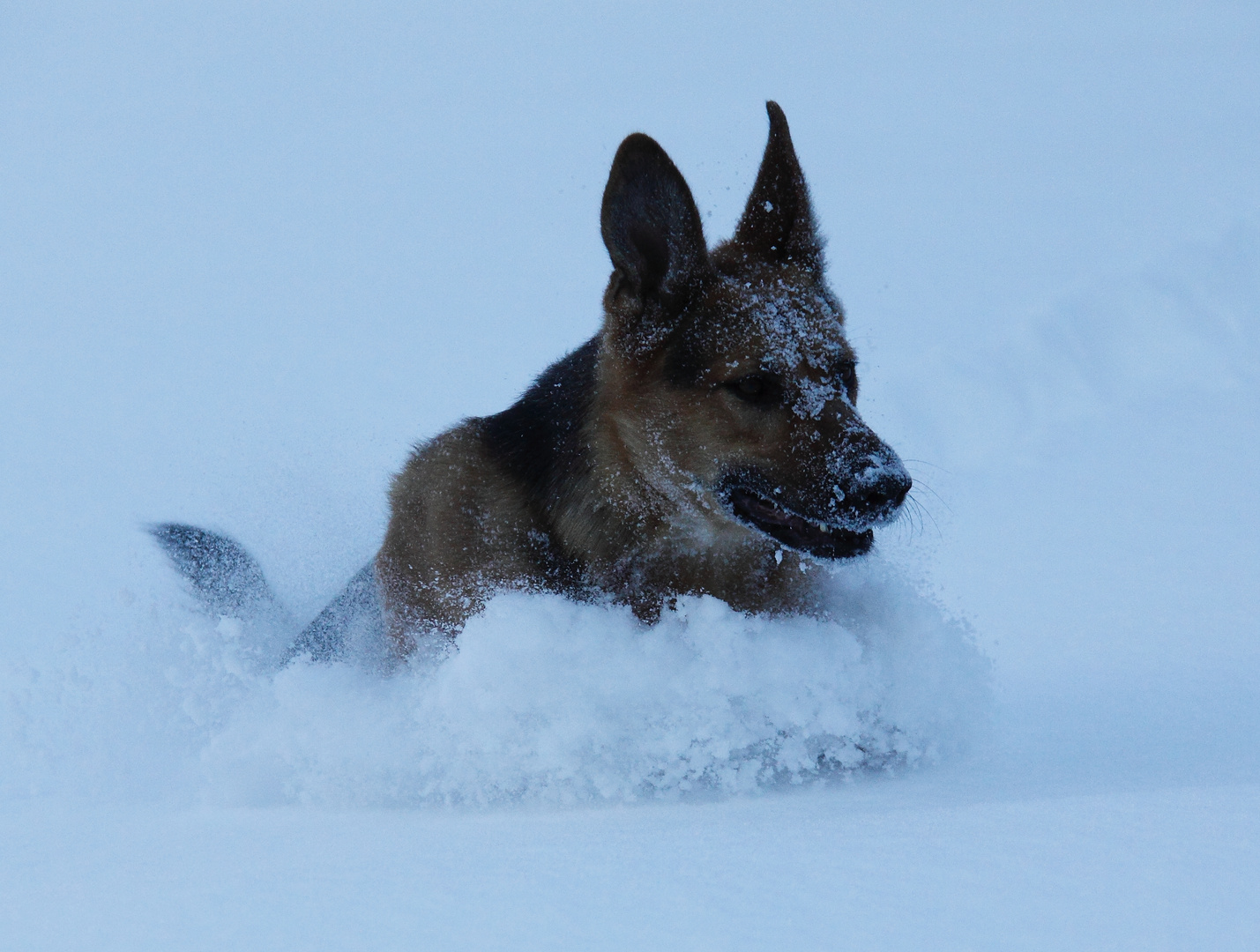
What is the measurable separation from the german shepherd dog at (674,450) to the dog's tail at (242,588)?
1.65 ft

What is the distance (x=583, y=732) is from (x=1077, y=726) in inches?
55.5

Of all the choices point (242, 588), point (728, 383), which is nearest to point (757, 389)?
point (728, 383)

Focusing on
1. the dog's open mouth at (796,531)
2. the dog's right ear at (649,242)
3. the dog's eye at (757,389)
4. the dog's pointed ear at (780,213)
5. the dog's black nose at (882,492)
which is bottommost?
the dog's open mouth at (796,531)

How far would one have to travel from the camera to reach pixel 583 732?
112 inches

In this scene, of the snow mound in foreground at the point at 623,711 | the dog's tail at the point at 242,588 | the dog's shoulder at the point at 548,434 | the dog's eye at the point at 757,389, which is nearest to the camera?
the snow mound in foreground at the point at 623,711

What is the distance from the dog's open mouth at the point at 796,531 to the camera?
120 inches

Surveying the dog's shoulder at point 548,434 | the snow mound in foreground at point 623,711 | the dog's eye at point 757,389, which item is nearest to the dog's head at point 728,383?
the dog's eye at point 757,389

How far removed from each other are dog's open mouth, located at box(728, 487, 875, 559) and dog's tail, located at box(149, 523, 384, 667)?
166 centimetres

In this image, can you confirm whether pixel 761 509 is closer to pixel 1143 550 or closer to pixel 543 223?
pixel 1143 550

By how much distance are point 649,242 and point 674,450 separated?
604 mm

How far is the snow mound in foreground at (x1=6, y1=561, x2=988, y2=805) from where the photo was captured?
113 inches

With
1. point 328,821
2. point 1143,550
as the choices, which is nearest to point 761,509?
point 328,821

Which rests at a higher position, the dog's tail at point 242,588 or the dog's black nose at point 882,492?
the dog's black nose at point 882,492

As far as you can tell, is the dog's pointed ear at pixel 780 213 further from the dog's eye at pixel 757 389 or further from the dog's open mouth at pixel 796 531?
the dog's open mouth at pixel 796 531
